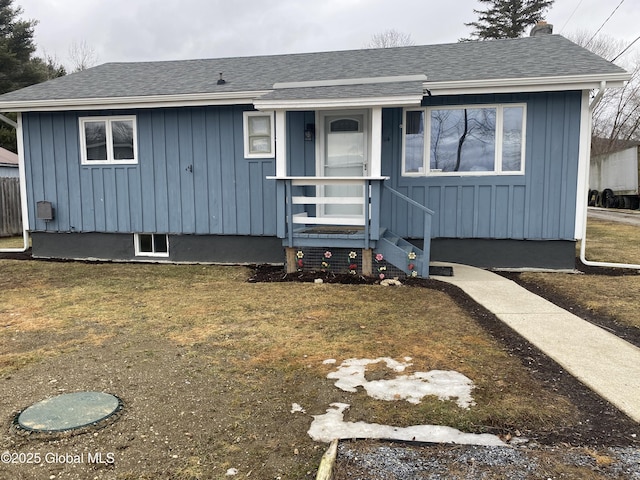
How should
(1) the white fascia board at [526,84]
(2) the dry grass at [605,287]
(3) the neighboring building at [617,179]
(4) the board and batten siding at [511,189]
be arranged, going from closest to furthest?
(2) the dry grass at [605,287] < (1) the white fascia board at [526,84] < (4) the board and batten siding at [511,189] < (3) the neighboring building at [617,179]

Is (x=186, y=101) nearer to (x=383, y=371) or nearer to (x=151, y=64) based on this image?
(x=151, y=64)

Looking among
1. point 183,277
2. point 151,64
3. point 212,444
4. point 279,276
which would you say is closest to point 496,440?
point 212,444

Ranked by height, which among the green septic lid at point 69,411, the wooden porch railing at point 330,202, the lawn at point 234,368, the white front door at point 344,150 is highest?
the white front door at point 344,150

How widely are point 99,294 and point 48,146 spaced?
4092 mm

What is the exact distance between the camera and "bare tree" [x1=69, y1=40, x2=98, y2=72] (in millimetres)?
31953

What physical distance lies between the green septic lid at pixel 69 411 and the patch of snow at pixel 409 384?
1.43 metres

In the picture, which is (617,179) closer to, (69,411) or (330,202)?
(330,202)

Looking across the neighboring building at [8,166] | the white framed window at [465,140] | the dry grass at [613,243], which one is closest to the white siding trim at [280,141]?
the white framed window at [465,140]

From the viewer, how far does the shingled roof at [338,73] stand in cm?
694

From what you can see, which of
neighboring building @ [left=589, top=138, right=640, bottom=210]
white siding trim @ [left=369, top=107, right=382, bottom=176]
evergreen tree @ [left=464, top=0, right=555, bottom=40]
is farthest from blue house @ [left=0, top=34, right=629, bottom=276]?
evergreen tree @ [left=464, top=0, right=555, bottom=40]

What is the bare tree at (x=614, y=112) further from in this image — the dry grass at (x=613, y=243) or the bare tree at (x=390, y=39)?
the dry grass at (x=613, y=243)

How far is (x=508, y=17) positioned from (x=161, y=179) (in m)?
28.6

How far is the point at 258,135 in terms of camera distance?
797cm

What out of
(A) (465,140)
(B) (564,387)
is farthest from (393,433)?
(A) (465,140)
